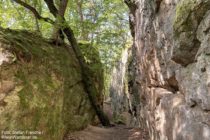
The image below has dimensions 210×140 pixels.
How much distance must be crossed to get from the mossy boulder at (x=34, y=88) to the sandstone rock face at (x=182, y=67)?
129 inches

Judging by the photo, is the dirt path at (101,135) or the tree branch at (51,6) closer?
the dirt path at (101,135)

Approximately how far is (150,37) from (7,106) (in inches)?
183

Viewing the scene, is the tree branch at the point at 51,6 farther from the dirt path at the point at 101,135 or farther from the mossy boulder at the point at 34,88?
the dirt path at the point at 101,135

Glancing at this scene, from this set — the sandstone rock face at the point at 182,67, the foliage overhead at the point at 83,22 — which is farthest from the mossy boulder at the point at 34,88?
the sandstone rock face at the point at 182,67

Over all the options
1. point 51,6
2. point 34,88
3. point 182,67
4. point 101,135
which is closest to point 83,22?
point 51,6

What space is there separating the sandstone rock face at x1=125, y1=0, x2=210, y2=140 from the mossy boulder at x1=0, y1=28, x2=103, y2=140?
3268 mm

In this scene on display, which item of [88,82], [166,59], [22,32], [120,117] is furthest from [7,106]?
[120,117]

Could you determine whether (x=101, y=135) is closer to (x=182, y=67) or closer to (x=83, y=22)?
(x=83, y=22)

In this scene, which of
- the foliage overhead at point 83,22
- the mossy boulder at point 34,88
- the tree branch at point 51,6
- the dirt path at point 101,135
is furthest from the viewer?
the foliage overhead at point 83,22

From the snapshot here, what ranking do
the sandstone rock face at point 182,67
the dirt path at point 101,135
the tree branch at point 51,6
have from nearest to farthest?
the sandstone rock face at point 182,67, the dirt path at point 101,135, the tree branch at point 51,6

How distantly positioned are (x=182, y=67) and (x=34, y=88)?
14.2ft

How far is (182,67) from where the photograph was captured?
500 centimetres

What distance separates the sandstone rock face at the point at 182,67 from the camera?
3871 mm

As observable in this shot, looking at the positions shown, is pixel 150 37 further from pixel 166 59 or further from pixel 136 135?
pixel 136 135
